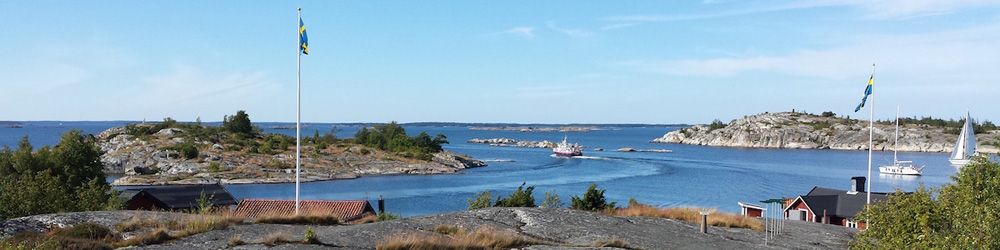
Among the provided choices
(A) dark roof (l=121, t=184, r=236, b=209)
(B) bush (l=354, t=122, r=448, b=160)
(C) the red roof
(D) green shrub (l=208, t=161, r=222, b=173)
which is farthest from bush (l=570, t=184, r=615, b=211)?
(B) bush (l=354, t=122, r=448, b=160)

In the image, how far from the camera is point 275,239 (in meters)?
14.9

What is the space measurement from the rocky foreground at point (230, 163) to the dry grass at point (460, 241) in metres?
77.1

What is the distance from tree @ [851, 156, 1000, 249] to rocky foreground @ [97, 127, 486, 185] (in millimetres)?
80620

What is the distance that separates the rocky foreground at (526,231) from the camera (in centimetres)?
1534

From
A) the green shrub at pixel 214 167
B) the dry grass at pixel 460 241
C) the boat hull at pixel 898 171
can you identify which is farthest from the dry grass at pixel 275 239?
the boat hull at pixel 898 171

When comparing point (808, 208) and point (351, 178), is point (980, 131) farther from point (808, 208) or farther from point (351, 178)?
point (808, 208)

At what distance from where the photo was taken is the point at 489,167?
12094 centimetres

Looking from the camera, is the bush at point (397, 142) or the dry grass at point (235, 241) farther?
the bush at point (397, 142)

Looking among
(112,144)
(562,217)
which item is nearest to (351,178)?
(112,144)

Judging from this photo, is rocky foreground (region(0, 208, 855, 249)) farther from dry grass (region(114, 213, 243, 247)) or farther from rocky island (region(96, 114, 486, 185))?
rocky island (region(96, 114, 486, 185))

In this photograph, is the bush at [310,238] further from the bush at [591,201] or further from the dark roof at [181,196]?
the dark roof at [181,196]

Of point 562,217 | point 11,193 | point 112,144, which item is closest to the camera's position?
point 562,217

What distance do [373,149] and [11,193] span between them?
300ft

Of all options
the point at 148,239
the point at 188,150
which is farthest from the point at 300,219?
the point at 188,150
